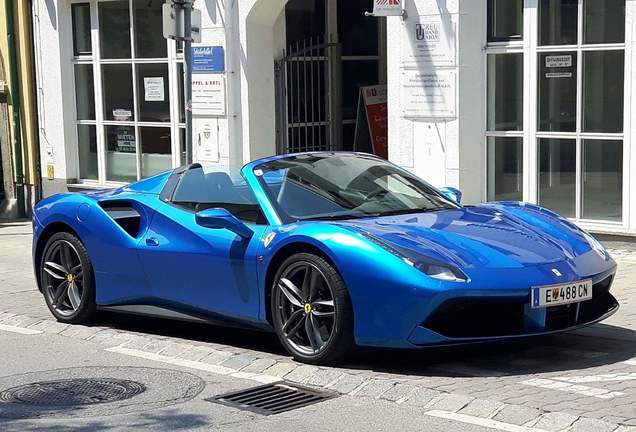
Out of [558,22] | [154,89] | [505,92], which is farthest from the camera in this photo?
[154,89]

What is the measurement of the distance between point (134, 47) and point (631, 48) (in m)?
8.22

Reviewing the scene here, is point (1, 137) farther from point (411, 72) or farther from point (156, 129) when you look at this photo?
point (411, 72)

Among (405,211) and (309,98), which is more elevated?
(309,98)

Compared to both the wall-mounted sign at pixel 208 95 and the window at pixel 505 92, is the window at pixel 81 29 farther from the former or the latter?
the window at pixel 505 92

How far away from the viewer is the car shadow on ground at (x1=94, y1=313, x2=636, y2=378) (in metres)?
7.01

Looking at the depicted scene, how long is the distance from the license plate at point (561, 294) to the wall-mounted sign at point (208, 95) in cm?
904

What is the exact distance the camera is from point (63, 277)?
9172 mm

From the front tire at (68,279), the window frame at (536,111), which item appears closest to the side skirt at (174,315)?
the front tire at (68,279)

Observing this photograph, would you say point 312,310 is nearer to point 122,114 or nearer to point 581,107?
point 581,107

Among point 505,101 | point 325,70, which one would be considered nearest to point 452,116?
point 505,101

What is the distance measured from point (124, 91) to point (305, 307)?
11135mm

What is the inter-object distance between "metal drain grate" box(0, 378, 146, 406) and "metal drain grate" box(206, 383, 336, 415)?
2.11ft

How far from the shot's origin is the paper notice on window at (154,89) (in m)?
16.9

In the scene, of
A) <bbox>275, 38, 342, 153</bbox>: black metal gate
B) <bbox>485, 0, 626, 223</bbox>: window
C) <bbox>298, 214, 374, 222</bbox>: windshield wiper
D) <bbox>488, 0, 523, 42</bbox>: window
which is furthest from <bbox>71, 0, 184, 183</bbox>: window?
<bbox>298, 214, 374, 222</bbox>: windshield wiper
